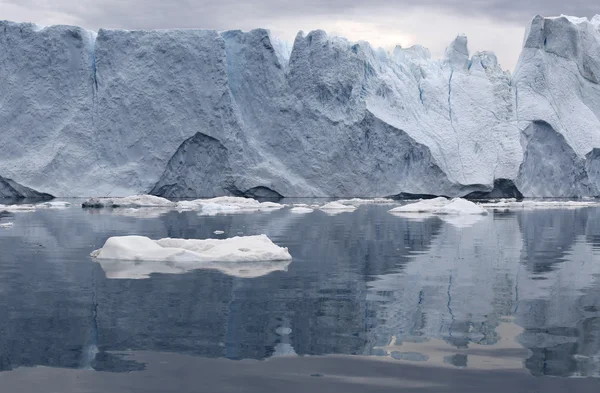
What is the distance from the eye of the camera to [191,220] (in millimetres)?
14266

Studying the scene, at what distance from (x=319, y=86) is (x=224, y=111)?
3.68 metres

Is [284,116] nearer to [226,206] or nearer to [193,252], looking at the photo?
[226,206]

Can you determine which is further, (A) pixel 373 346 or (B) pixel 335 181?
(B) pixel 335 181

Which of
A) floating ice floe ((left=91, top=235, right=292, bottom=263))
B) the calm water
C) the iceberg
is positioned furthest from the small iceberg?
floating ice floe ((left=91, top=235, right=292, bottom=263))

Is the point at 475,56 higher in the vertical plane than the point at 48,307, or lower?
higher

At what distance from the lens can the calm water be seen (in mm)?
3674

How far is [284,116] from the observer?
93.9 ft

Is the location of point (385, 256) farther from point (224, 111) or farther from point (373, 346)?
point (224, 111)

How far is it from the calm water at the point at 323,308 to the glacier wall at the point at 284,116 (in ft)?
59.6

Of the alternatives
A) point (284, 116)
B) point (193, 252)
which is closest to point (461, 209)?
point (193, 252)

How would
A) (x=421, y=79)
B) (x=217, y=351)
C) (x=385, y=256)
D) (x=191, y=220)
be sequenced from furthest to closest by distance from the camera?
(x=421, y=79) → (x=191, y=220) → (x=385, y=256) → (x=217, y=351)

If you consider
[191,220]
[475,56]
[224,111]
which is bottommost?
[191,220]

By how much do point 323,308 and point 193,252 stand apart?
2650 mm

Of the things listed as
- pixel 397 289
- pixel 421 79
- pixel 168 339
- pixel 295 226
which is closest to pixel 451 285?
pixel 397 289
